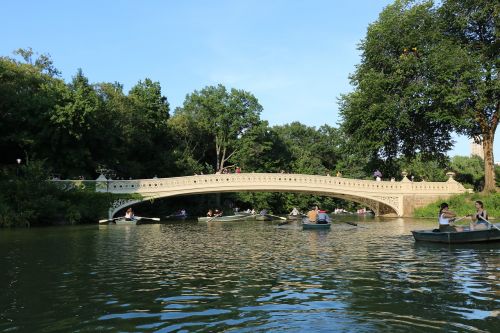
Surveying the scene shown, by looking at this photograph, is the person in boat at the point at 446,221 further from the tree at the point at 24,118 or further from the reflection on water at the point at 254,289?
the tree at the point at 24,118

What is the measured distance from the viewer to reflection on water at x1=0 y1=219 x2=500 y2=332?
6.63 metres

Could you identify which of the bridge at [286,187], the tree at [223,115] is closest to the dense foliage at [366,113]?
the bridge at [286,187]

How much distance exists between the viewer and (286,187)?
35344 millimetres

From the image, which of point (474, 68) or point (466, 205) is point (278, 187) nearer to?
point (466, 205)

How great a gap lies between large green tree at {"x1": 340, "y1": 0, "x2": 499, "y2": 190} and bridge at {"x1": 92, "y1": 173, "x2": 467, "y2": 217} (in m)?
2.47

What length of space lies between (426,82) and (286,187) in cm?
1148

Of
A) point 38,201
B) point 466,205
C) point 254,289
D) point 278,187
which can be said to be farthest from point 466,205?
point 254,289

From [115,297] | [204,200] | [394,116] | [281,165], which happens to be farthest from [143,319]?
[281,165]

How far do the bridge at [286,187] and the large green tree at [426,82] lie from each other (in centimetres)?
247

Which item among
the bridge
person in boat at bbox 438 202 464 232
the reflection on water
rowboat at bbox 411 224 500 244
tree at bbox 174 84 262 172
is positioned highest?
tree at bbox 174 84 262 172

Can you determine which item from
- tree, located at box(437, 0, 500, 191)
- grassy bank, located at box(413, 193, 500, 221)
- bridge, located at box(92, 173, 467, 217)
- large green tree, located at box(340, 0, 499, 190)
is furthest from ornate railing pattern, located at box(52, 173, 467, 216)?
tree, located at box(437, 0, 500, 191)

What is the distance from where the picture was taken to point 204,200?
49.2 m

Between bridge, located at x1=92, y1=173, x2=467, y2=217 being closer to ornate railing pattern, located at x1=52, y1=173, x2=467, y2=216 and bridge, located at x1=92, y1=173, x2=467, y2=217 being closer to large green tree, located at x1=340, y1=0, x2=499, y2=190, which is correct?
ornate railing pattern, located at x1=52, y1=173, x2=467, y2=216

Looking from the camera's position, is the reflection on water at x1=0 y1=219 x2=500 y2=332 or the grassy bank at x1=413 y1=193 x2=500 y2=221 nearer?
the reflection on water at x1=0 y1=219 x2=500 y2=332
